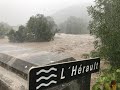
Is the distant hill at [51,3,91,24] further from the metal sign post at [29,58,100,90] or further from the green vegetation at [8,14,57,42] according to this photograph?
the metal sign post at [29,58,100,90]

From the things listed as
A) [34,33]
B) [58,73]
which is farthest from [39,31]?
[58,73]

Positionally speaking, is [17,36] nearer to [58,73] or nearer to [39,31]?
[39,31]

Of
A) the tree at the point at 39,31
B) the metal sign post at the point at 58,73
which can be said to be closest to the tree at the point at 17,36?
the tree at the point at 39,31

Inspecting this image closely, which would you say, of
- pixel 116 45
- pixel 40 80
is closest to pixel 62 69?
pixel 40 80

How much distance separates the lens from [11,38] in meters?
16.8

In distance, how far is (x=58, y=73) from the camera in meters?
1.68

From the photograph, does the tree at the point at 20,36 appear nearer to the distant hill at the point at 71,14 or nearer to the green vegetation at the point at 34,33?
the green vegetation at the point at 34,33

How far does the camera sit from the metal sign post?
Result: 1.49m

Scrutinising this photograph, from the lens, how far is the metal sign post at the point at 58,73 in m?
1.49

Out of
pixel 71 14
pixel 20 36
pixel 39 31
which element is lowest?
pixel 20 36

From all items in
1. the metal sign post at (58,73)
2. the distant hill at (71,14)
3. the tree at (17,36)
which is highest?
the distant hill at (71,14)

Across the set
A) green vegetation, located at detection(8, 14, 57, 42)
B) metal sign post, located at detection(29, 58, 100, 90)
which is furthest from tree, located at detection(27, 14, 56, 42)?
metal sign post, located at detection(29, 58, 100, 90)

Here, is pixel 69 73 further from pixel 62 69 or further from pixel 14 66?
pixel 14 66

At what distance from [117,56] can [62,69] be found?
14.1 ft
